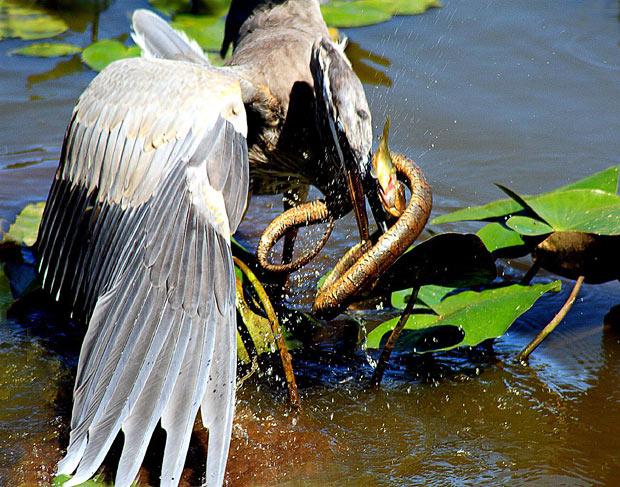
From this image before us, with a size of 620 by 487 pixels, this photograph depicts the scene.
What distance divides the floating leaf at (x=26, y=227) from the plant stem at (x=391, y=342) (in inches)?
76.9

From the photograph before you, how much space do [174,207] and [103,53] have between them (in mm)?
3883

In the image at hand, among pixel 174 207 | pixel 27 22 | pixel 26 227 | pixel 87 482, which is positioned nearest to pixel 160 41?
pixel 26 227

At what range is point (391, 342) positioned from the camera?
3631 mm

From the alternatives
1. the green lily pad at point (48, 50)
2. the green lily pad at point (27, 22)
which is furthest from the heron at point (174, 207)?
the green lily pad at point (27, 22)

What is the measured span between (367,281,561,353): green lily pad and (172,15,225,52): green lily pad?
378cm

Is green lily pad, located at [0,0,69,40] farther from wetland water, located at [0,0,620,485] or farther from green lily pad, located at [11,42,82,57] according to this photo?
wetland water, located at [0,0,620,485]

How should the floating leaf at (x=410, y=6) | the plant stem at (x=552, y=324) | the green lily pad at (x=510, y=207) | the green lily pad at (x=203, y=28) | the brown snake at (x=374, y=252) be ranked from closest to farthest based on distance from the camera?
the brown snake at (x=374, y=252)
the plant stem at (x=552, y=324)
the green lily pad at (x=510, y=207)
the green lily pad at (x=203, y=28)
the floating leaf at (x=410, y=6)

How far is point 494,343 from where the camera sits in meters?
4.07

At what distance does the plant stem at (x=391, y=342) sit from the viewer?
3562 millimetres

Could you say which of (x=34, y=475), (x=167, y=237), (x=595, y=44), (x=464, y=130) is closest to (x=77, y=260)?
(x=167, y=237)

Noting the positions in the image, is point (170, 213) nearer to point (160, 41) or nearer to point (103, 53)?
point (160, 41)

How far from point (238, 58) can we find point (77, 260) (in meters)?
1.41

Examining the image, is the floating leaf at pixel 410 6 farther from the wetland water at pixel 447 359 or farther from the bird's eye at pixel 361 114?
the bird's eye at pixel 361 114

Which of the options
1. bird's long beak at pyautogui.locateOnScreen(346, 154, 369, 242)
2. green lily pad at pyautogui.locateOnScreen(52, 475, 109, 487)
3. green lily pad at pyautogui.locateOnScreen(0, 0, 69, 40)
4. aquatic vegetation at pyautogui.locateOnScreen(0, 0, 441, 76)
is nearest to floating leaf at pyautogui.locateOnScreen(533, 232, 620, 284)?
bird's long beak at pyautogui.locateOnScreen(346, 154, 369, 242)
